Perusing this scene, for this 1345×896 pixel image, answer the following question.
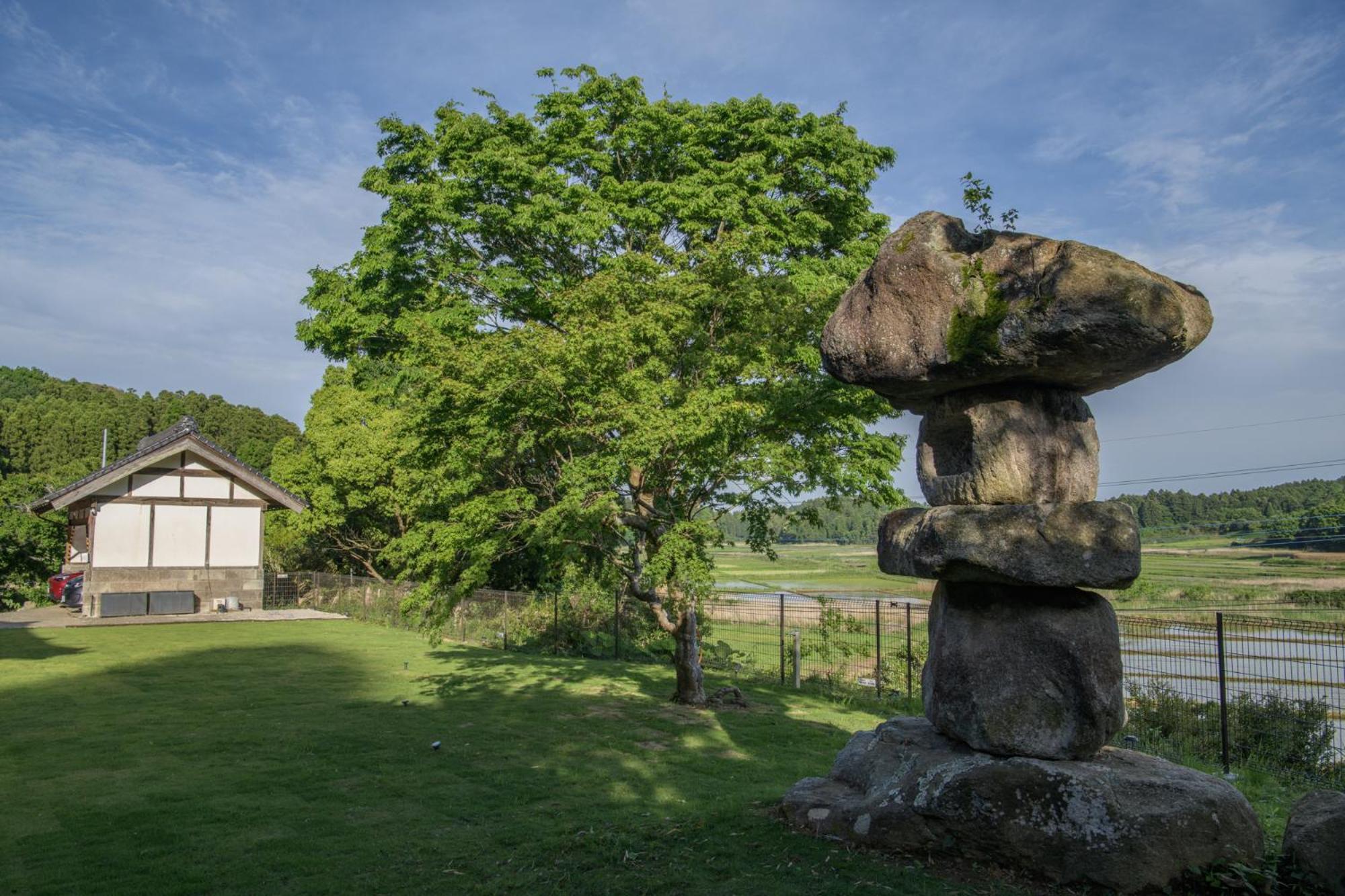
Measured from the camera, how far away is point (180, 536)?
26.7 m

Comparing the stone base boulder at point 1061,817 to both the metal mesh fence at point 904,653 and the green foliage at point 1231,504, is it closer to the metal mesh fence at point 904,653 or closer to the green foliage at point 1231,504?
the metal mesh fence at point 904,653

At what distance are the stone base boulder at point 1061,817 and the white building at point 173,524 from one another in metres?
25.6

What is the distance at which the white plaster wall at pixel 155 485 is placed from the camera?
26.0m

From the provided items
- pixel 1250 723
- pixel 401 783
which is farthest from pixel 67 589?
pixel 1250 723

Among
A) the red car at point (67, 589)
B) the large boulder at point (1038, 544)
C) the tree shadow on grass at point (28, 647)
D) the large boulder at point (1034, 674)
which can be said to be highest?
the large boulder at point (1038, 544)

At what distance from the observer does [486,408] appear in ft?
39.2

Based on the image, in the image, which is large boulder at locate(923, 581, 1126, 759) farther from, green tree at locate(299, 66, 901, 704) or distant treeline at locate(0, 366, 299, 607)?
distant treeline at locate(0, 366, 299, 607)

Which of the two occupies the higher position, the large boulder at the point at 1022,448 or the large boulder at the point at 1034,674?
the large boulder at the point at 1022,448

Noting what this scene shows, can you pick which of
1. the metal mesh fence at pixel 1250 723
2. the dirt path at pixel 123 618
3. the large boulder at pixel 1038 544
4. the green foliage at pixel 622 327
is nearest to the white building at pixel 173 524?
the dirt path at pixel 123 618

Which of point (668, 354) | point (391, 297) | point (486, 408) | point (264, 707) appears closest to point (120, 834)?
point (264, 707)

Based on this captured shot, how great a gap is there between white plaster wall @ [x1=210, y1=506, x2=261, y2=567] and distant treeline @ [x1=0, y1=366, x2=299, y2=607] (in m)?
7.30

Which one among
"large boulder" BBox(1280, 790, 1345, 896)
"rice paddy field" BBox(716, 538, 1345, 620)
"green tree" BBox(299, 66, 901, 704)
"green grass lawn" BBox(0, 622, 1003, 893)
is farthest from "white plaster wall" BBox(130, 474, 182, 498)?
"large boulder" BBox(1280, 790, 1345, 896)

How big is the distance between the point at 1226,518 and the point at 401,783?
40732 millimetres

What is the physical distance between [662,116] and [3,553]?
2592 centimetres
